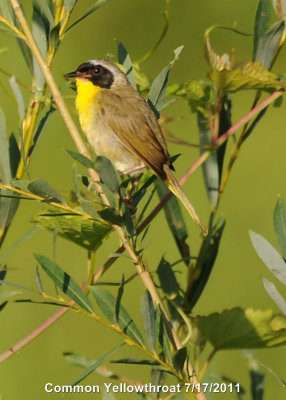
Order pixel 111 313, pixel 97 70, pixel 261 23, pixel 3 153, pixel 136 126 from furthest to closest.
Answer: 1. pixel 97 70
2. pixel 136 126
3. pixel 261 23
4. pixel 3 153
5. pixel 111 313

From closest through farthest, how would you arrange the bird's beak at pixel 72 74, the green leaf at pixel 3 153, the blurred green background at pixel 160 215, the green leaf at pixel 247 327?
the green leaf at pixel 247 327
the green leaf at pixel 3 153
the bird's beak at pixel 72 74
the blurred green background at pixel 160 215

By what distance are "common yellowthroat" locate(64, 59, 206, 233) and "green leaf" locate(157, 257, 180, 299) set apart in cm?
49

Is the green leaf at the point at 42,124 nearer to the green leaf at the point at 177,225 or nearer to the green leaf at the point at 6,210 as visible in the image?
the green leaf at the point at 6,210

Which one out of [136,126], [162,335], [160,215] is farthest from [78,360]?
[160,215]

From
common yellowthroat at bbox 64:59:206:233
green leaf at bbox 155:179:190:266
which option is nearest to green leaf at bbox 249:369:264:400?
green leaf at bbox 155:179:190:266

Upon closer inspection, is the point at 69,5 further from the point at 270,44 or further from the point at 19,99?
the point at 270,44

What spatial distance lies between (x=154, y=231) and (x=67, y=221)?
2.40 m

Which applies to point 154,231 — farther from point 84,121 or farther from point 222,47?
point 84,121

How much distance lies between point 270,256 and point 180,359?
0.19 m

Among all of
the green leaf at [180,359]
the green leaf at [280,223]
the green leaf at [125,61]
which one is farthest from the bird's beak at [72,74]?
the green leaf at [180,359]

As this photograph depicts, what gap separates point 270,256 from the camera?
101 centimetres

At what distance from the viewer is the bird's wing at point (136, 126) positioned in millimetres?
1500

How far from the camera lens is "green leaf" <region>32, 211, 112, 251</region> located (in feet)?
3.31

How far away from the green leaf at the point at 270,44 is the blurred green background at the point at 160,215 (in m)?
1.11
